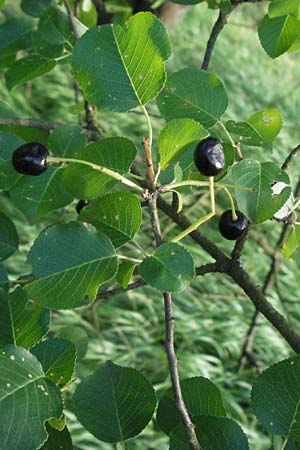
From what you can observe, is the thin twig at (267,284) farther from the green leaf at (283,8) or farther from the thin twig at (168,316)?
the thin twig at (168,316)

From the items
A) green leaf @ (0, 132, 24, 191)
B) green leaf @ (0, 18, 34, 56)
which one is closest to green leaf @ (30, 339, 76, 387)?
green leaf @ (0, 132, 24, 191)

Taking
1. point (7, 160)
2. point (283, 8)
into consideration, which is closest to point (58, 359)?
point (7, 160)

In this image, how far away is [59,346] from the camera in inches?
26.1

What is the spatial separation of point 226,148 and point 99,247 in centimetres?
19

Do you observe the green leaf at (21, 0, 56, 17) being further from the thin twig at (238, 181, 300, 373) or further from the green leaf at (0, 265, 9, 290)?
the thin twig at (238, 181, 300, 373)

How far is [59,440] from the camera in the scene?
658 mm

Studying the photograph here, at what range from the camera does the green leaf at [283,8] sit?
812mm

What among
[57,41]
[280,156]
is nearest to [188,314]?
[280,156]

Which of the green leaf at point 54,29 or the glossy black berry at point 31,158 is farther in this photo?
the green leaf at point 54,29

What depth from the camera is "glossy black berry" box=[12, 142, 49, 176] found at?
2.28 ft

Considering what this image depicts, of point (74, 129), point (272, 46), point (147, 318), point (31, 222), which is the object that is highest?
point (272, 46)

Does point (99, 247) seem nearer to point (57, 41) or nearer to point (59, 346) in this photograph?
point (59, 346)

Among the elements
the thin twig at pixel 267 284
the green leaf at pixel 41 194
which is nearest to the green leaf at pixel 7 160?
the green leaf at pixel 41 194

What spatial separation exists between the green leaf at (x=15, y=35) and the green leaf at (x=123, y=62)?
18.8 inches
